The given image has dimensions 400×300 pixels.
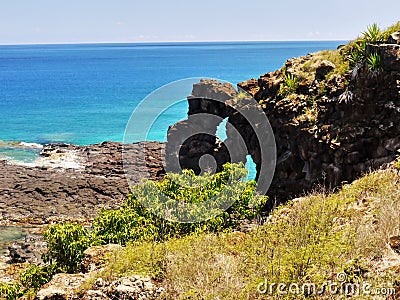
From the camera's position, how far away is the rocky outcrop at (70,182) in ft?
106

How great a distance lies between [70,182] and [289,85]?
68.9 feet

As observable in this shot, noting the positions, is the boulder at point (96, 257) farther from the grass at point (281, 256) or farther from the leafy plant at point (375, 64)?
the leafy plant at point (375, 64)

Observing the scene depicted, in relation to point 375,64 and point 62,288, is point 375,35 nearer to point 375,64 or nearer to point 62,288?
point 375,64

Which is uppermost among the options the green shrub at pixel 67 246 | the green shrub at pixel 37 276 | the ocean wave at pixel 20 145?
the ocean wave at pixel 20 145

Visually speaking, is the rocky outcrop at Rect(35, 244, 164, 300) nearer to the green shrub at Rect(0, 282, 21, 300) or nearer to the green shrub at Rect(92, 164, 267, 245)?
the green shrub at Rect(92, 164, 267, 245)

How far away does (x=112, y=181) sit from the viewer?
37250 mm

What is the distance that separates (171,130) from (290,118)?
17449 millimetres

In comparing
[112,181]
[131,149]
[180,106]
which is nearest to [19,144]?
[131,149]

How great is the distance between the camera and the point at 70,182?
36.9m

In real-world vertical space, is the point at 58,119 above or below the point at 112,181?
above

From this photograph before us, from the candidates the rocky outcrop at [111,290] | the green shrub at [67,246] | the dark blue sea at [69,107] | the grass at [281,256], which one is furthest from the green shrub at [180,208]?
the dark blue sea at [69,107]

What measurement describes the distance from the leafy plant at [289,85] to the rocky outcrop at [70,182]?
15.8 metres

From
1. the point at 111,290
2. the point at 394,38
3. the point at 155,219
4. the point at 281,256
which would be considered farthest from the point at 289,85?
the point at 111,290

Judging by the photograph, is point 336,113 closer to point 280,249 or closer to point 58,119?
point 280,249
